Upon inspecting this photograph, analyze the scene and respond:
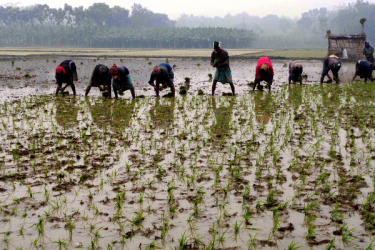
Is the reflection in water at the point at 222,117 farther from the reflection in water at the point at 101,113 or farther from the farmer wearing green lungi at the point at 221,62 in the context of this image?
the reflection in water at the point at 101,113

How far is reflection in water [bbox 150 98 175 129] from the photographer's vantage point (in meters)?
8.07

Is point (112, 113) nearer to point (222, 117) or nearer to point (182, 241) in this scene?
point (222, 117)

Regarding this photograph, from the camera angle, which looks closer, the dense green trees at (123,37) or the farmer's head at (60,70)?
the farmer's head at (60,70)

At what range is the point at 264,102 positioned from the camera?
1068 cm

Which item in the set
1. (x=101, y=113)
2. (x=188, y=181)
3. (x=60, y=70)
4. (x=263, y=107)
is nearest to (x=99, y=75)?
(x=60, y=70)

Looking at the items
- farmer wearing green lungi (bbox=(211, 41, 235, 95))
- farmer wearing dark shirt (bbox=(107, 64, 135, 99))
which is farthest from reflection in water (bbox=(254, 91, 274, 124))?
farmer wearing dark shirt (bbox=(107, 64, 135, 99))

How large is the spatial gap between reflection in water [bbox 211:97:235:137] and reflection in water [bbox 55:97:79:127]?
2.90m

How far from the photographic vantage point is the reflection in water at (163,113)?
807 cm

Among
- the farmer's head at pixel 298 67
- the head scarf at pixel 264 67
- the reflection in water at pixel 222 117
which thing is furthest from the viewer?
the farmer's head at pixel 298 67

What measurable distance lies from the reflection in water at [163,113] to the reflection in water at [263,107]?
1.96 metres

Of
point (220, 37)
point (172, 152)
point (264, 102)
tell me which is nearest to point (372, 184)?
point (172, 152)

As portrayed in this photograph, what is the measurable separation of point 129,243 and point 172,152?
2.64 m

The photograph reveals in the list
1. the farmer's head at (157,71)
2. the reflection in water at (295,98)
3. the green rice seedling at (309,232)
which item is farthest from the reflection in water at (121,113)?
the green rice seedling at (309,232)

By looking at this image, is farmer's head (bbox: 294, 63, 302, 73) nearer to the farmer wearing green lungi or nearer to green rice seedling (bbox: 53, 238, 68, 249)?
the farmer wearing green lungi
